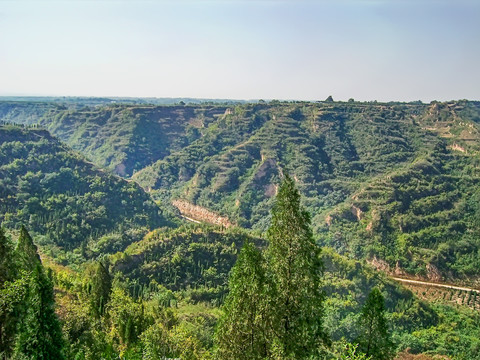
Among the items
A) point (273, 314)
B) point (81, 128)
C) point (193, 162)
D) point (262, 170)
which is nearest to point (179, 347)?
point (273, 314)

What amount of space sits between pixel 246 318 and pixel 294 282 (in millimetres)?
2317

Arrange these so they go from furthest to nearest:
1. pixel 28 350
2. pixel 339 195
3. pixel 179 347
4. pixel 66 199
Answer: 1. pixel 339 195
2. pixel 66 199
3. pixel 179 347
4. pixel 28 350

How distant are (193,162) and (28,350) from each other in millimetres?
134905

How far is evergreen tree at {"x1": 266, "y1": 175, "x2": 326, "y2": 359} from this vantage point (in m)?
14.0

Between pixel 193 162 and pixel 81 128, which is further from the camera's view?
pixel 81 128

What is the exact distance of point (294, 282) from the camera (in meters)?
14.2

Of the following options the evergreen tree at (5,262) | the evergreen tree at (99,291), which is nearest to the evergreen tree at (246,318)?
the evergreen tree at (5,262)

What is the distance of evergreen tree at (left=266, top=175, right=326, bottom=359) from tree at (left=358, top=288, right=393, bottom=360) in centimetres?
1033

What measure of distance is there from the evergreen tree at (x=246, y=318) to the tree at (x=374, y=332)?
11941 millimetres

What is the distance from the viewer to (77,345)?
90.7 feet

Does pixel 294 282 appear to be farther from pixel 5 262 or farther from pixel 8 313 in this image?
pixel 5 262

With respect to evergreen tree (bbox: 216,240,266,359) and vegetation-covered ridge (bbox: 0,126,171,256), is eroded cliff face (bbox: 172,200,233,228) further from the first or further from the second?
evergreen tree (bbox: 216,240,266,359)

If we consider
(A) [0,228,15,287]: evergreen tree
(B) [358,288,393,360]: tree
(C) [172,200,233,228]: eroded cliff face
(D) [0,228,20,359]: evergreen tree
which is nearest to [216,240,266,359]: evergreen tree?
(B) [358,288,393,360]: tree

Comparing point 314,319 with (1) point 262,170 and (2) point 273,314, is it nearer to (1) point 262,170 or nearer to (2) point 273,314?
(2) point 273,314
